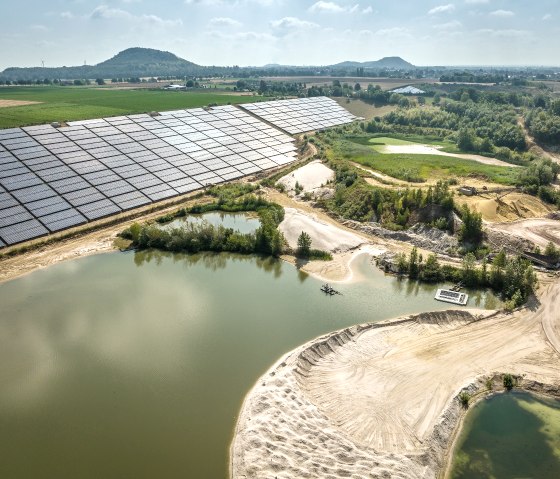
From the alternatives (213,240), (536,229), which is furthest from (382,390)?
(536,229)

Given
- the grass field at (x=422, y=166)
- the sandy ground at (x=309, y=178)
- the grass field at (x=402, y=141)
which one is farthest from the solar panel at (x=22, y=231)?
the grass field at (x=402, y=141)

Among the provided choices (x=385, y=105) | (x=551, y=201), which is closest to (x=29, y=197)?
(x=551, y=201)

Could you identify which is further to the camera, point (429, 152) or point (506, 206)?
point (429, 152)

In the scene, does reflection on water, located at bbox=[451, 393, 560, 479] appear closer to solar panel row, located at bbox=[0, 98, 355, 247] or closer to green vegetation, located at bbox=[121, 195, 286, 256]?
green vegetation, located at bbox=[121, 195, 286, 256]

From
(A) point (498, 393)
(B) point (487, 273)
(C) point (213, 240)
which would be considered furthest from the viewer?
(C) point (213, 240)

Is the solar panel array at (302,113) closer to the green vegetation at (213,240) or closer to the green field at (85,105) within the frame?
the green field at (85,105)

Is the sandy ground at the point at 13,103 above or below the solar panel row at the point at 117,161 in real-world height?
above

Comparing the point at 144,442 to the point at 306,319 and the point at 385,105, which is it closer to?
the point at 306,319

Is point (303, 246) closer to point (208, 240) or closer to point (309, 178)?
point (208, 240)
